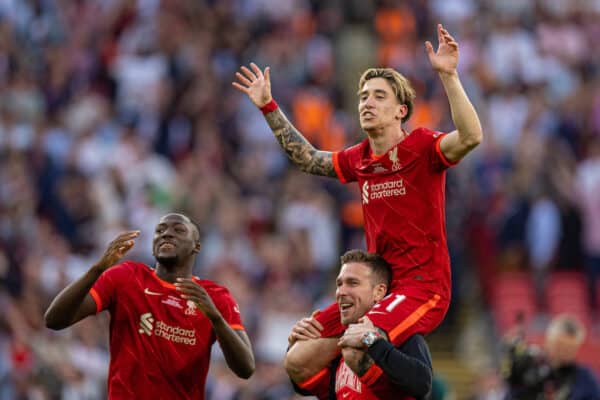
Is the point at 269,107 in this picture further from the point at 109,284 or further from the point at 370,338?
the point at 370,338

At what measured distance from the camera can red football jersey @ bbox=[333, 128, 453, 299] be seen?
897 cm

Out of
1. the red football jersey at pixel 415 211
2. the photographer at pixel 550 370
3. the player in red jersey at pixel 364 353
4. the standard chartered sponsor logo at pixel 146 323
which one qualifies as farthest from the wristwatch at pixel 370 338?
the photographer at pixel 550 370

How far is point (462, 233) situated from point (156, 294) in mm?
9471

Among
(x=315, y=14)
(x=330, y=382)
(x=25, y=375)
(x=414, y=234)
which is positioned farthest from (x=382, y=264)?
(x=315, y=14)

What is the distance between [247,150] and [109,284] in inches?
378

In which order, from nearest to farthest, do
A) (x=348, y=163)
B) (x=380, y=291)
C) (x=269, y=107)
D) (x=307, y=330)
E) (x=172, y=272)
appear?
(x=380, y=291) → (x=172, y=272) → (x=307, y=330) → (x=348, y=163) → (x=269, y=107)

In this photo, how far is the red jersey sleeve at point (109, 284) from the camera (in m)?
9.09

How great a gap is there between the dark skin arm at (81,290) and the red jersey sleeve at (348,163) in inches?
66.8

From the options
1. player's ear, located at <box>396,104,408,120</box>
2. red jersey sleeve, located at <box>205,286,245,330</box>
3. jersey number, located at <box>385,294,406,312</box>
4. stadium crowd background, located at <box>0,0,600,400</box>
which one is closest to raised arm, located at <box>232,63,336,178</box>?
player's ear, located at <box>396,104,408,120</box>

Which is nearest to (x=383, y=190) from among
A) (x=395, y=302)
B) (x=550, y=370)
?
(x=395, y=302)

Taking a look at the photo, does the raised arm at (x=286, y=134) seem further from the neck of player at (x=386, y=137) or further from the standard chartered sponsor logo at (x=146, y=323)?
the standard chartered sponsor logo at (x=146, y=323)

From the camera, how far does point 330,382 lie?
9547 millimetres

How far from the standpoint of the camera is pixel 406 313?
346 inches

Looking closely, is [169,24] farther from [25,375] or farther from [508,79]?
[25,375]
